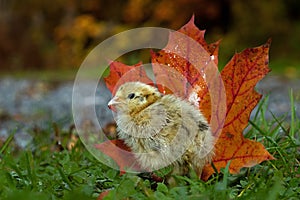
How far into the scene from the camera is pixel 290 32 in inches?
558

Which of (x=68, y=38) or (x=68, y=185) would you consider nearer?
(x=68, y=185)

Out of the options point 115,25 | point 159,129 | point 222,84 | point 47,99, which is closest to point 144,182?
point 159,129

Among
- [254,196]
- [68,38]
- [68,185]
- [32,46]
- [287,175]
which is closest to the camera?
[254,196]

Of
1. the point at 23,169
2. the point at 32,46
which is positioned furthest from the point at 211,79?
the point at 32,46

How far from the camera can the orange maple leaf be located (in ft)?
6.31

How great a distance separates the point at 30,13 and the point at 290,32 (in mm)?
7801

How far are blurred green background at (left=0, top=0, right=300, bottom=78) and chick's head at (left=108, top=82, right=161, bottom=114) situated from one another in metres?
9.69

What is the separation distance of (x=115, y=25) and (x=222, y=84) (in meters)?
14.9

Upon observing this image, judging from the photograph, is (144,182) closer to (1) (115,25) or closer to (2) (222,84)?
(2) (222,84)

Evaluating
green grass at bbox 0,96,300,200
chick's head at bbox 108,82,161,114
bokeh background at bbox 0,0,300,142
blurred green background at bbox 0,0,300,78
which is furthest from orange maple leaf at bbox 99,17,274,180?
blurred green background at bbox 0,0,300,78

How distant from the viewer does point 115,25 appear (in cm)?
1667

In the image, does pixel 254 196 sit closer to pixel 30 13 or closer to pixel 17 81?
pixel 17 81

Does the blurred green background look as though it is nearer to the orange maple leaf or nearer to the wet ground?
the wet ground

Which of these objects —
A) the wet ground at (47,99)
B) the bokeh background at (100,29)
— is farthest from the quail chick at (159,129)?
the bokeh background at (100,29)
